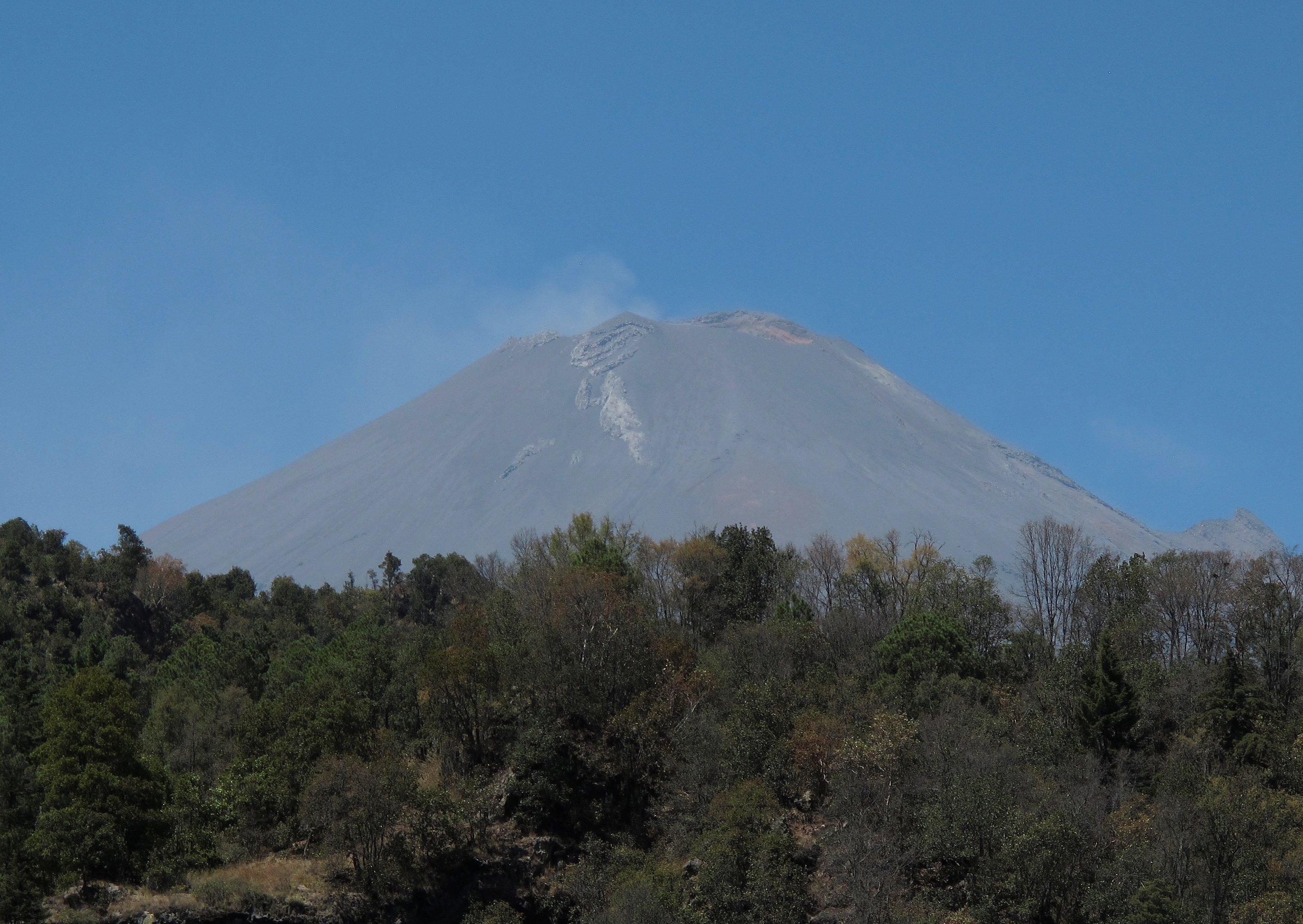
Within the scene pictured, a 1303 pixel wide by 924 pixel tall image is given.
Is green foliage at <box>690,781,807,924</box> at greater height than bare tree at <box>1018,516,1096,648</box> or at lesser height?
lesser

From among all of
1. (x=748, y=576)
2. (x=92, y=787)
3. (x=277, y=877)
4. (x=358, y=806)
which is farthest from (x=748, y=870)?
(x=748, y=576)

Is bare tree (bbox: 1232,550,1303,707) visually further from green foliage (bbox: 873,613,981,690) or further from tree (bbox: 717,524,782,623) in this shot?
tree (bbox: 717,524,782,623)

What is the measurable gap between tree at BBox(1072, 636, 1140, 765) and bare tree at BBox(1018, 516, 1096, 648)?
14294 millimetres

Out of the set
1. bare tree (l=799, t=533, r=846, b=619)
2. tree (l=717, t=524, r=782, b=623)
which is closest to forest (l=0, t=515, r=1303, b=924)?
tree (l=717, t=524, r=782, b=623)

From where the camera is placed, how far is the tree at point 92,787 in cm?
3503

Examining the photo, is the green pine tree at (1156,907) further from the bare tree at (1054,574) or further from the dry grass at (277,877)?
the bare tree at (1054,574)

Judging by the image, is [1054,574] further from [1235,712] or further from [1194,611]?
[1235,712]

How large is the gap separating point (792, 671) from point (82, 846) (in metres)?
29.5

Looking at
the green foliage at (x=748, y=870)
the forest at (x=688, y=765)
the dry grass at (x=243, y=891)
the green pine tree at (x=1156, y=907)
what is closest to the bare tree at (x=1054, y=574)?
the forest at (x=688, y=765)

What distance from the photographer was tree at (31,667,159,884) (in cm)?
3503

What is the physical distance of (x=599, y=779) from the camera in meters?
44.7

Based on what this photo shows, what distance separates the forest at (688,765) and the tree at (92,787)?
93 mm

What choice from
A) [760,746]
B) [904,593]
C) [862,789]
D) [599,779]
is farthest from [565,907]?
[904,593]

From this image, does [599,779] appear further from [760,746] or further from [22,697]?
[22,697]
